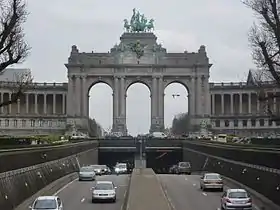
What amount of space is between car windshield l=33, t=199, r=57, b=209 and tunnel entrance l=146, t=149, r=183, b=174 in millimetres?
97245

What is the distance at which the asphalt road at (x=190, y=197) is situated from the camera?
4947 cm

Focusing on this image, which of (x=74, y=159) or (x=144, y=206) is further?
(x=74, y=159)

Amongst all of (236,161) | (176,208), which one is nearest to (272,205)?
(176,208)

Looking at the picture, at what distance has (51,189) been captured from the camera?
64.1 metres

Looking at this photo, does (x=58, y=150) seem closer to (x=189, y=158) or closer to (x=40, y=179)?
(x=40, y=179)

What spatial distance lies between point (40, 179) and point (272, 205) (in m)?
23.5

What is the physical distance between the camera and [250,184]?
204 ft

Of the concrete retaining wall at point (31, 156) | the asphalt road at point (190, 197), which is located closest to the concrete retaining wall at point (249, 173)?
the asphalt road at point (190, 197)

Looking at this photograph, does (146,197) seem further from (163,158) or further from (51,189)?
(163,158)

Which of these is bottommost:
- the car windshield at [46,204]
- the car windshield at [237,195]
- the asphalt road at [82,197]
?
the asphalt road at [82,197]

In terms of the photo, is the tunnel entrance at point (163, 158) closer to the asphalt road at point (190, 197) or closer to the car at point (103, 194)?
the asphalt road at point (190, 197)

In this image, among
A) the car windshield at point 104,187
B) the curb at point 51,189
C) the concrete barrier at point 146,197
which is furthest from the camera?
the car windshield at point 104,187

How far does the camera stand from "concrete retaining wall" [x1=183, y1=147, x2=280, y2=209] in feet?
167

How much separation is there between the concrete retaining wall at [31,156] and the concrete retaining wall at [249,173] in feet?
60.1
